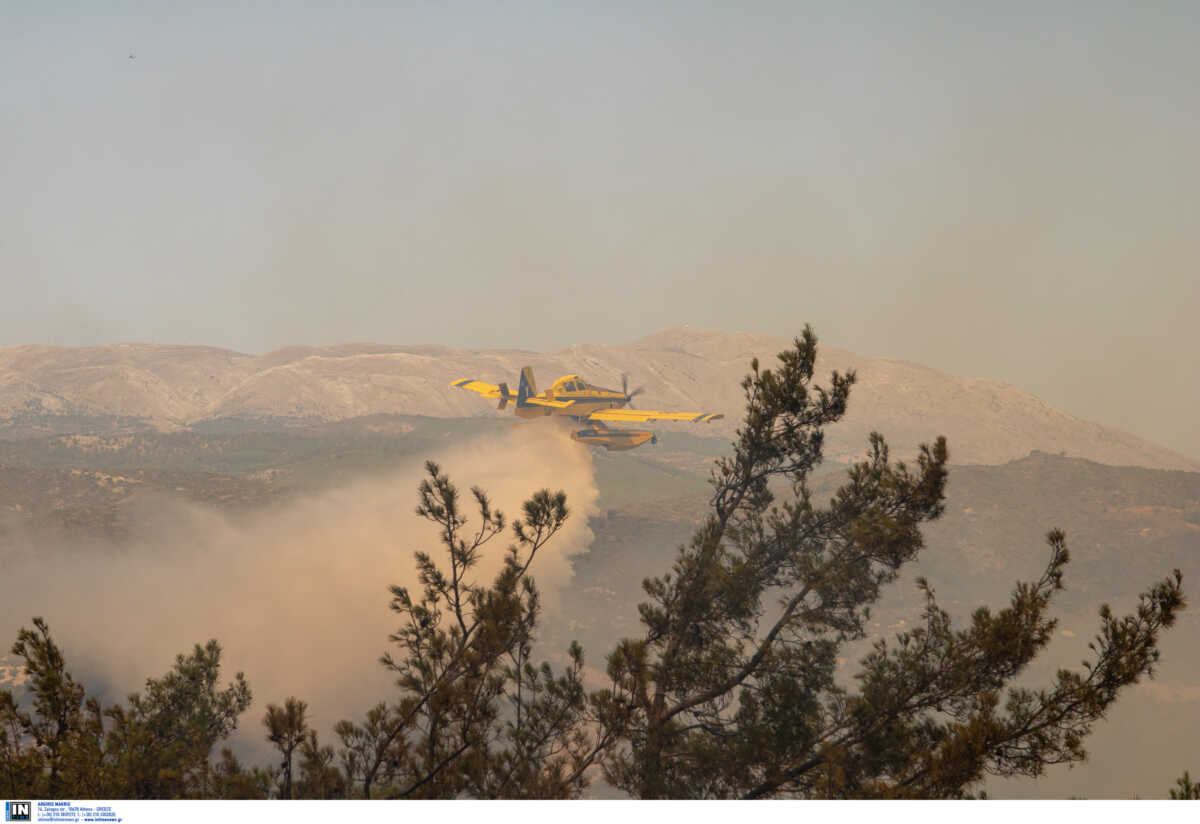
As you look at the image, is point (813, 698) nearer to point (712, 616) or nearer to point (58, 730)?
point (712, 616)

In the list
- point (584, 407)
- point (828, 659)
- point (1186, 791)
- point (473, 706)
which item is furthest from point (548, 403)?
point (1186, 791)

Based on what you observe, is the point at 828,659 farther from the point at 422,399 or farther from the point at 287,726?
the point at 422,399

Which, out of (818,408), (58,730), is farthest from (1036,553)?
(58,730)

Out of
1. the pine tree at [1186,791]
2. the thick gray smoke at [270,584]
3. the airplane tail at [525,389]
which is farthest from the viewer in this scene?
the thick gray smoke at [270,584]

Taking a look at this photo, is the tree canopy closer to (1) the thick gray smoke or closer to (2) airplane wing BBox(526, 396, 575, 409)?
(2) airplane wing BBox(526, 396, 575, 409)

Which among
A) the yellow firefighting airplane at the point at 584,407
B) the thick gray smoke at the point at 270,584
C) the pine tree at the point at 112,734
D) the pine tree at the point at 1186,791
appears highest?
the yellow firefighting airplane at the point at 584,407

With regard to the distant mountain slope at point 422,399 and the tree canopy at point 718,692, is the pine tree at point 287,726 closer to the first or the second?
the tree canopy at point 718,692

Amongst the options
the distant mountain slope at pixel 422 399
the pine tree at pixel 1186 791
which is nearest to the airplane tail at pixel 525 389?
the pine tree at pixel 1186 791
